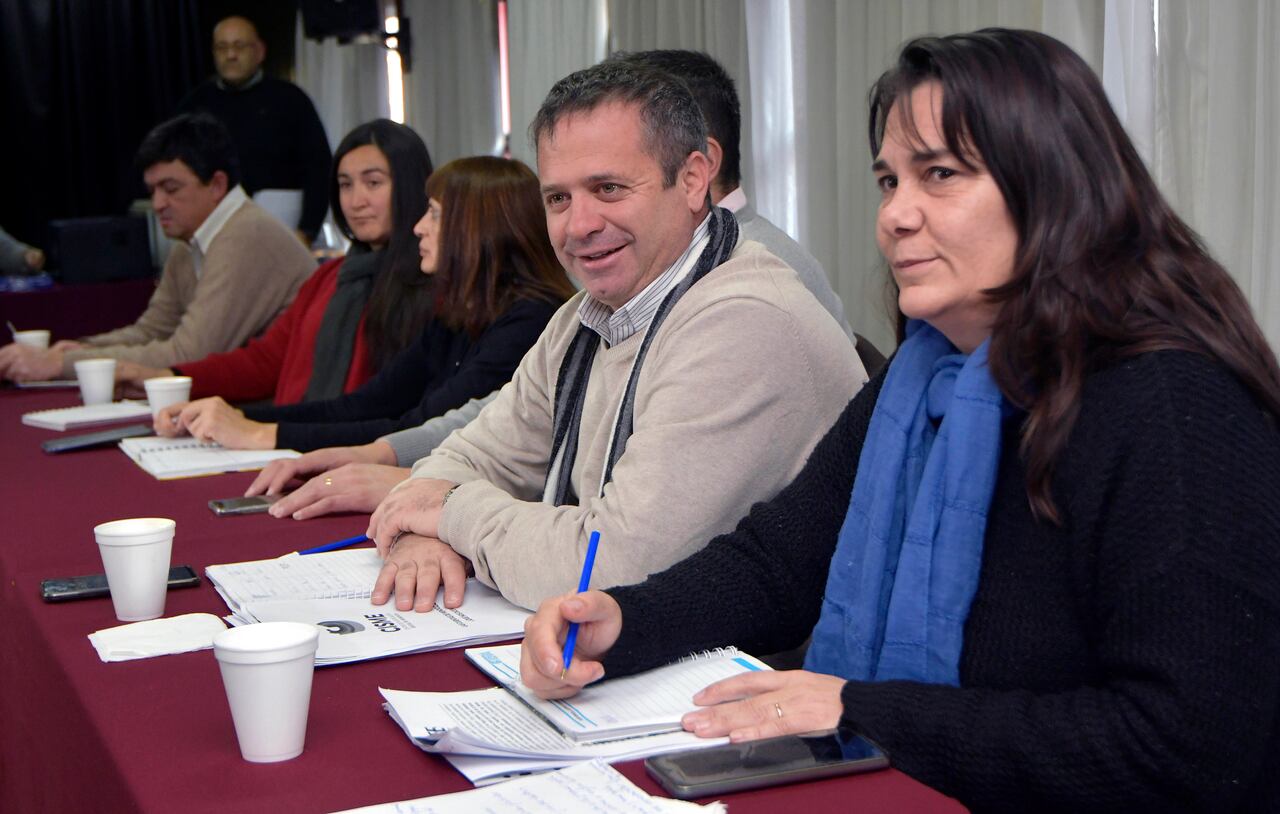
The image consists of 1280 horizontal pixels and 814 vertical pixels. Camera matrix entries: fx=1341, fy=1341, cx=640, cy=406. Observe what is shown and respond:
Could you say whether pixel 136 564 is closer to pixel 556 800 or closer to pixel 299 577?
pixel 299 577

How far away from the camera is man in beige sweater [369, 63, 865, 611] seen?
1517 mm

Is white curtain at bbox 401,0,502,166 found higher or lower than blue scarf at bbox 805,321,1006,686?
higher

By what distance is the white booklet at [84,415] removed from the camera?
2.92 meters

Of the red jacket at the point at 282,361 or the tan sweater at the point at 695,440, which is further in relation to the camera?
the red jacket at the point at 282,361

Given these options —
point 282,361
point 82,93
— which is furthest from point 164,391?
point 82,93

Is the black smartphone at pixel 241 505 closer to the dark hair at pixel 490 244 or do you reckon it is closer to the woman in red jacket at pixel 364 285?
the dark hair at pixel 490 244

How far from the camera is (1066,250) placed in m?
Result: 1.21

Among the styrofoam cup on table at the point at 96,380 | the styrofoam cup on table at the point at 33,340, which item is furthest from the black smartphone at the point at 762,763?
the styrofoam cup on table at the point at 33,340

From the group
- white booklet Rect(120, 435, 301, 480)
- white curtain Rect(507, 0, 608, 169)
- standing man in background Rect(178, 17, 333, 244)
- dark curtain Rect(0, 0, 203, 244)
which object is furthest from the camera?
dark curtain Rect(0, 0, 203, 244)

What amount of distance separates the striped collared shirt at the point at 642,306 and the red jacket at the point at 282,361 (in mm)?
1613

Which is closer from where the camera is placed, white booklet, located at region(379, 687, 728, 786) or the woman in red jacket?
white booklet, located at region(379, 687, 728, 786)

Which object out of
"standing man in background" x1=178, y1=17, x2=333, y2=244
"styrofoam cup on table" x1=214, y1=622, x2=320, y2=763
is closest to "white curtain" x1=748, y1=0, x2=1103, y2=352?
"styrofoam cup on table" x1=214, y1=622, x2=320, y2=763

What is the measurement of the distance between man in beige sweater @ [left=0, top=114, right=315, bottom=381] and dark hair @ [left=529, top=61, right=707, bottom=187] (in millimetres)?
2477

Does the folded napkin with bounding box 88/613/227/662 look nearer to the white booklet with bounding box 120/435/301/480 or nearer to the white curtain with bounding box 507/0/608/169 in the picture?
the white booklet with bounding box 120/435/301/480
